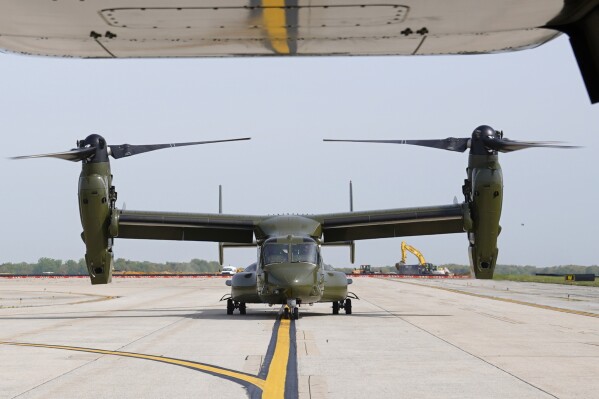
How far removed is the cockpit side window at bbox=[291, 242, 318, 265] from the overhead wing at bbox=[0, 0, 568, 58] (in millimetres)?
19081

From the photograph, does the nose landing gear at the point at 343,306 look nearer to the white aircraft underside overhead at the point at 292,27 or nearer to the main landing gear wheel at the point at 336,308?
the main landing gear wheel at the point at 336,308

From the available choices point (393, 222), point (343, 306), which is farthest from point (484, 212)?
point (343, 306)

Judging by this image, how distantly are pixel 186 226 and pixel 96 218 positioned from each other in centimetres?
430

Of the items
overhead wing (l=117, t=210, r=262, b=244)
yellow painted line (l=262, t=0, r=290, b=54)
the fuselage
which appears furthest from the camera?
overhead wing (l=117, t=210, r=262, b=244)

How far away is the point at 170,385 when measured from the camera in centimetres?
1044

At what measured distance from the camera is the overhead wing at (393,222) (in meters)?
25.8

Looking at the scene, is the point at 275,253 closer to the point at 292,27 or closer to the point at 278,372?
the point at 278,372

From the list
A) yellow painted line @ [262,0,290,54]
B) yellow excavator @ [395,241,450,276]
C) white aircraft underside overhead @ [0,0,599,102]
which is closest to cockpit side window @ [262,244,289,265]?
white aircraft underside overhead @ [0,0,599,102]

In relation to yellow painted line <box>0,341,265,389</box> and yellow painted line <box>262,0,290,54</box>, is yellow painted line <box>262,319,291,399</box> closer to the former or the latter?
yellow painted line <box>0,341,265,389</box>

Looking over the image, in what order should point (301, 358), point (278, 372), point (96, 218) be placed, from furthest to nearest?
1. point (96, 218)
2. point (301, 358)
3. point (278, 372)

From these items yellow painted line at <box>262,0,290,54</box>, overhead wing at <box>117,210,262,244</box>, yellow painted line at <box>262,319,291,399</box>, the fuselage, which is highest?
overhead wing at <box>117,210,262,244</box>

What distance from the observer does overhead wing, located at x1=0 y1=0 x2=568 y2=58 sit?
4.34m

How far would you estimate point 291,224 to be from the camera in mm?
26312

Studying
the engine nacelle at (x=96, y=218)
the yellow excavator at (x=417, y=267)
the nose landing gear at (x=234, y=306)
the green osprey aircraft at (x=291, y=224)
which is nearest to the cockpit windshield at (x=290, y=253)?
the green osprey aircraft at (x=291, y=224)
